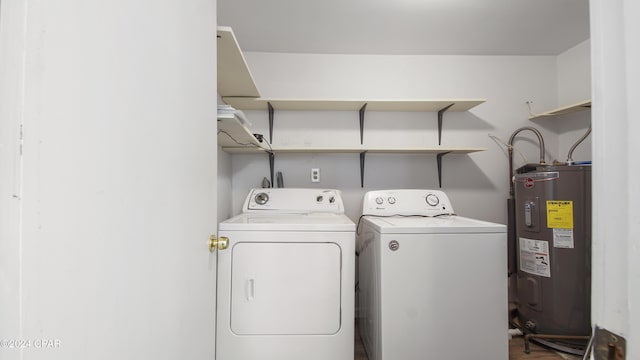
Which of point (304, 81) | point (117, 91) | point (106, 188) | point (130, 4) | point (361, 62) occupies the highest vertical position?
point (361, 62)

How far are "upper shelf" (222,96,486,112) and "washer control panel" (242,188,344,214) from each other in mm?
697

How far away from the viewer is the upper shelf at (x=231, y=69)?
3.89 ft

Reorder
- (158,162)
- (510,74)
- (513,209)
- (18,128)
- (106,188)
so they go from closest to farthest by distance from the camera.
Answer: (18,128)
(106,188)
(158,162)
(513,209)
(510,74)

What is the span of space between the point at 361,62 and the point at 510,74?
133 cm

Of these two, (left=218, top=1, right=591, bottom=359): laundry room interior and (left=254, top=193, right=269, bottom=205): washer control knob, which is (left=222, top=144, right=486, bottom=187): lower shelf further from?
(left=254, top=193, right=269, bottom=205): washer control knob

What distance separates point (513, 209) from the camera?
2.16 metres

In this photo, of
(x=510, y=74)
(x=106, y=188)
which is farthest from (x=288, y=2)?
(x=510, y=74)

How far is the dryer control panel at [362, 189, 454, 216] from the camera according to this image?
1.95 metres

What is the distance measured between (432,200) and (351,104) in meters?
0.98

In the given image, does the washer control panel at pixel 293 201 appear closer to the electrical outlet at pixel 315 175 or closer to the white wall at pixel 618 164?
the electrical outlet at pixel 315 175

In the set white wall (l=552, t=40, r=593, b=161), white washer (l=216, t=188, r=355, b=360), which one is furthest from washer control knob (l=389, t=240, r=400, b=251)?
white wall (l=552, t=40, r=593, b=161)

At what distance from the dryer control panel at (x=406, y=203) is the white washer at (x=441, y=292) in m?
0.55

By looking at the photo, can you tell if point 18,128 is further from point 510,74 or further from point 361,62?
point 510,74

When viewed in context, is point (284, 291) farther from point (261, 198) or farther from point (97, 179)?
point (97, 179)
